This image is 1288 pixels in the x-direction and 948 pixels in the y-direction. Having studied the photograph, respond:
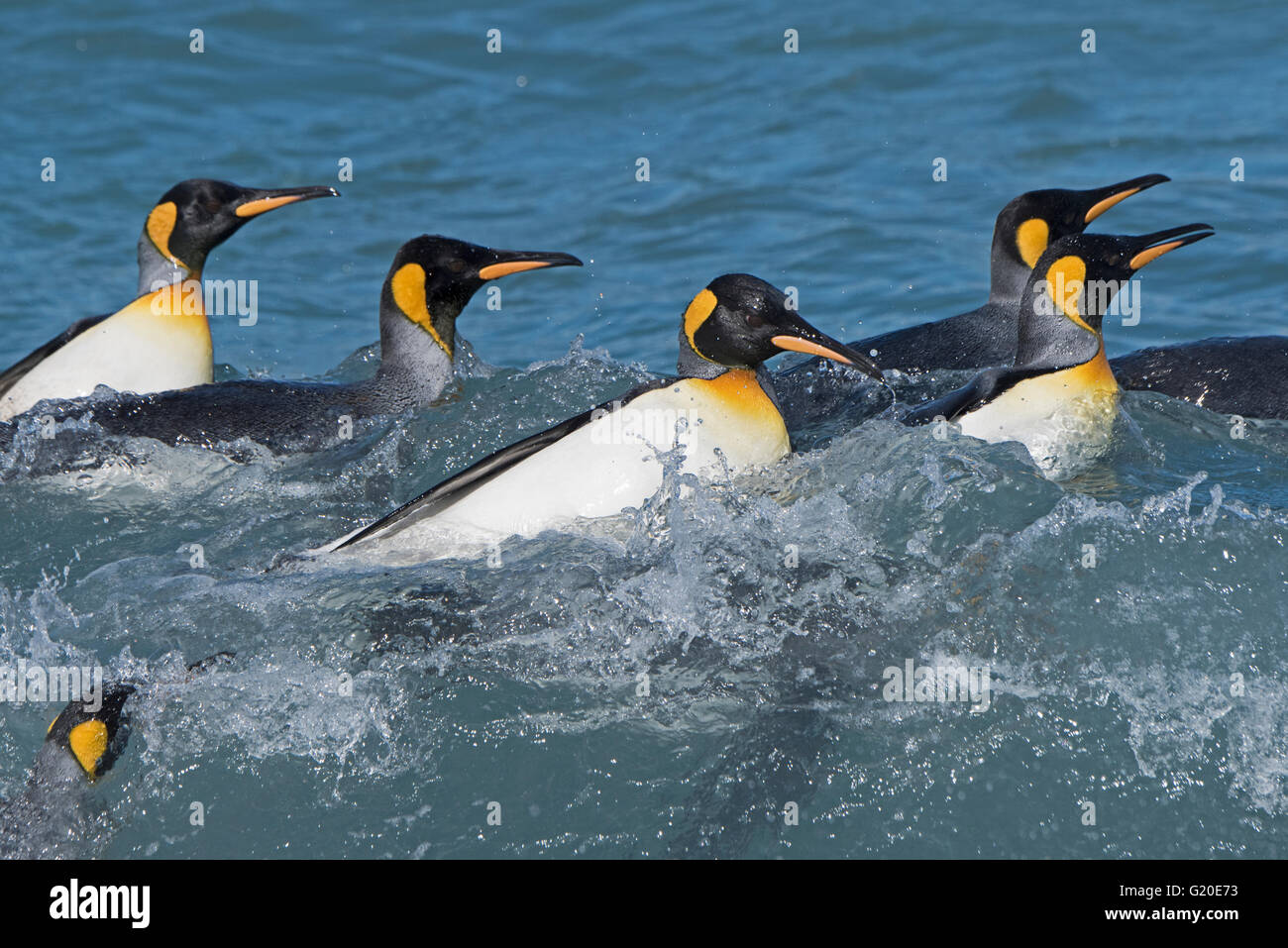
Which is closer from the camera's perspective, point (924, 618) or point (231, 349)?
point (924, 618)

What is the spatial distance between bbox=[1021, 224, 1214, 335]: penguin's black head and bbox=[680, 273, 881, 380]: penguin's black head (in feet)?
3.30

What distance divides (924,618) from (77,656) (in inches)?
95.8

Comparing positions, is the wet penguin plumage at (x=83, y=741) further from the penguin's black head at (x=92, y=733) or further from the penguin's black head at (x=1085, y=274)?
the penguin's black head at (x=1085, y=274)

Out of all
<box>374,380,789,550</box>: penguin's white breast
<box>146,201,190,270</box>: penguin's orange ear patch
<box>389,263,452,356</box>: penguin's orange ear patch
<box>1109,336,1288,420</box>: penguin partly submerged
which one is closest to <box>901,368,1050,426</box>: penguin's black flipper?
<box>374,380,789,550</box>: penguin's white breast

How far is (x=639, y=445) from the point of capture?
482 cm

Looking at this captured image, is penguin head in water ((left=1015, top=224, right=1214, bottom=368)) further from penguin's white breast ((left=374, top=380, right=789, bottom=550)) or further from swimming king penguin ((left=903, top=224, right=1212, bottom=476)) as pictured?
penguin's white breast ((left=374, top=380, right=789, bottom=550))

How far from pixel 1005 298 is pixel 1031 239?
32 cm

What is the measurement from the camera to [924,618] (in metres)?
4.21

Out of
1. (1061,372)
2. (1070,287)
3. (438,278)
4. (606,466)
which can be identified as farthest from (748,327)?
(438,278)

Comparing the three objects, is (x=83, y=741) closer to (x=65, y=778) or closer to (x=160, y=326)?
(x=65, y=778)

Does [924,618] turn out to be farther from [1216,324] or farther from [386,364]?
[1216,324]

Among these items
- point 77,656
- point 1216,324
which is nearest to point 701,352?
point 77,656
